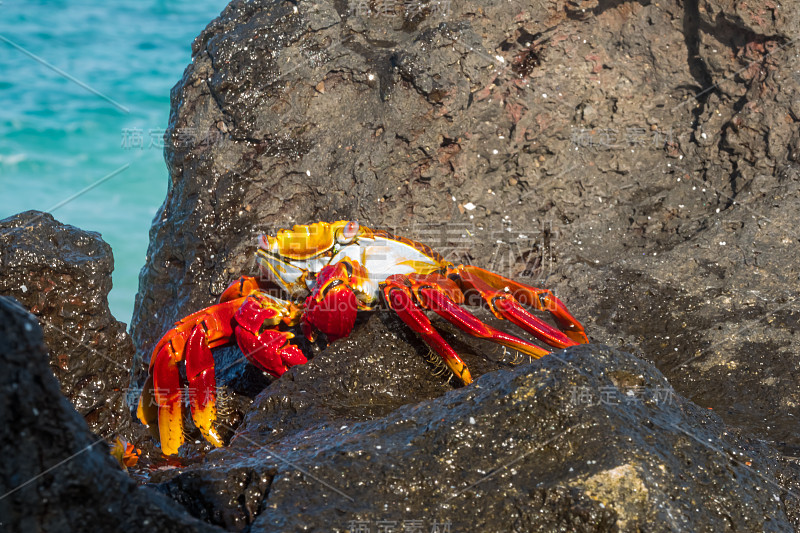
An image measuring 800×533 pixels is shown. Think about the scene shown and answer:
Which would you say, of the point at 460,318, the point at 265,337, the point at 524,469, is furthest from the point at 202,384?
the point at 524,469

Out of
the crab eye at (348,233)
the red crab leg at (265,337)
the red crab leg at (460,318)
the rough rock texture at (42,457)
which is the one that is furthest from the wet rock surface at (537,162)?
the rough rock texture at (42,457)

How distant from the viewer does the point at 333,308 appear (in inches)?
126

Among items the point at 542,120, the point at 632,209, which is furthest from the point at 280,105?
the point at 632,209

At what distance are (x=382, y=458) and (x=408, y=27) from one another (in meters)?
3.44

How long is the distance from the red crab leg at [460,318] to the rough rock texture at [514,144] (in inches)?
40.0

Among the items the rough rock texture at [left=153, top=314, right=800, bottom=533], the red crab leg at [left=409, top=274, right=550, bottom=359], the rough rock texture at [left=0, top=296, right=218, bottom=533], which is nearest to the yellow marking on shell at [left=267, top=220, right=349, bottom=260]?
the red crab leg at [left=409, top=274, right=550, bottom=359]

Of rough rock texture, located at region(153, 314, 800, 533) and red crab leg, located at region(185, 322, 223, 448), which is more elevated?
rough rock texture, located at region(153, 314, 800, 533)

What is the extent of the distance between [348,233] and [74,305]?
146 centimetres

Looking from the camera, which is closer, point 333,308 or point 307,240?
point 333,308

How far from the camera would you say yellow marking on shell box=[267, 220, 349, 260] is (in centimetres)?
389

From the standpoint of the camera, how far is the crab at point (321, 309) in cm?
317

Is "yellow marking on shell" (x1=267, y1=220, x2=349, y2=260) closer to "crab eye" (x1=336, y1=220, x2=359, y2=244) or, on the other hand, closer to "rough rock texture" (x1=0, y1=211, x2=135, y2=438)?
"crab eye" (x1=336, y1=220, x2=359, y2=244)

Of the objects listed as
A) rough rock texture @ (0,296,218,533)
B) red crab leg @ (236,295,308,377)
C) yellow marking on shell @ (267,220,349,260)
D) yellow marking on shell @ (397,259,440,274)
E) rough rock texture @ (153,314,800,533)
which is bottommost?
red crab leg @ (236,295,308,377)

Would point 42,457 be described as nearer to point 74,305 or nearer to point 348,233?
point 74,305
